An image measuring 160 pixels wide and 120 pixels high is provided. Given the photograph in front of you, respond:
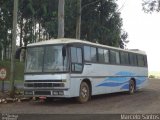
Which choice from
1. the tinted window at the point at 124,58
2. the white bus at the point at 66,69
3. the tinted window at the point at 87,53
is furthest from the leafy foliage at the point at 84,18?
the tinted window at the point at 87,53

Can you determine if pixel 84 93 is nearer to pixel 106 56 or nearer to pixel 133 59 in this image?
pixel 106 56

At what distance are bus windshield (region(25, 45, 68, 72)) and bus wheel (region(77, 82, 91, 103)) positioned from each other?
1.70 metres

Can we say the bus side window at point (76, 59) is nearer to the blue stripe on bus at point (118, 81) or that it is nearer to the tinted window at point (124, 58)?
the blue stripe on bus at point (118, 81)

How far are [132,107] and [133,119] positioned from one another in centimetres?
454

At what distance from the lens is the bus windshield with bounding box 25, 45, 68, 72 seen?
774 inches

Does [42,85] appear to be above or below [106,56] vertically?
below

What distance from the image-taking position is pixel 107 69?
77.7 ft

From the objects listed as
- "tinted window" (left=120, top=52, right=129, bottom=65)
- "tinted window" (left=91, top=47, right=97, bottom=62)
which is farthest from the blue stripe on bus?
"tinted window" (left=91, top=47, right=97, bottom=62)

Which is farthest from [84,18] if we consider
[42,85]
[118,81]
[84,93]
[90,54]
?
[42,85]

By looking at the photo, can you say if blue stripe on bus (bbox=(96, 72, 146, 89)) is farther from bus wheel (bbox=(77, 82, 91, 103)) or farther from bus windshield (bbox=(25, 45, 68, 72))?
bus windshield (bbox=(25, 45, 68, 72))

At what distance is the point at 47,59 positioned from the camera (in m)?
20.0

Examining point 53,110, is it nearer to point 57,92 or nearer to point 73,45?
point 57,92

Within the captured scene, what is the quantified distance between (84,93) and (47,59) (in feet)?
8.16

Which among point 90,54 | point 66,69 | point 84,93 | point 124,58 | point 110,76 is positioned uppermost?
point 124,58
